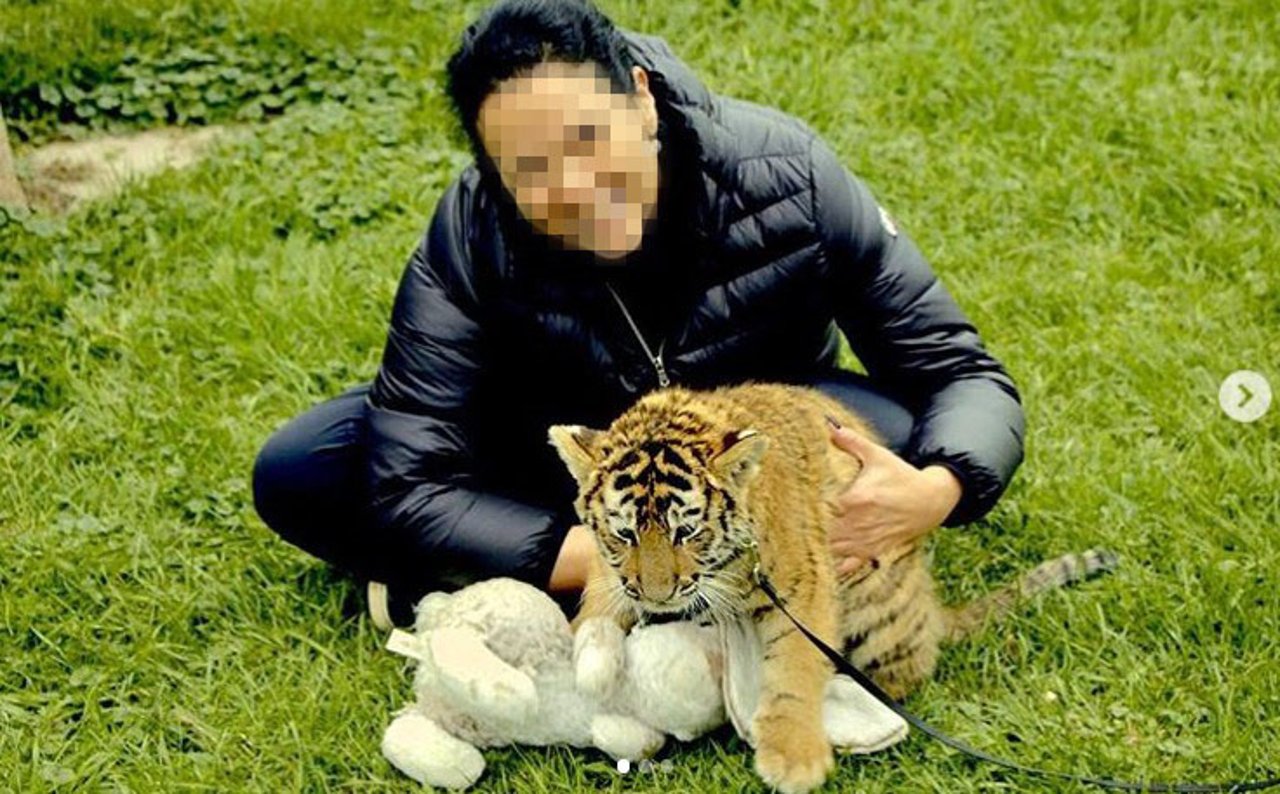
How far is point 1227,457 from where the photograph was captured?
4.25 meters

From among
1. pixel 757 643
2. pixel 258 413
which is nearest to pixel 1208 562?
pixel 757 643

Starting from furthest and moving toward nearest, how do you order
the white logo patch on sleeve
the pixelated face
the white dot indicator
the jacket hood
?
1. the white dot indicator
2. the white logo patch on sleeve
3. the jacket hood
4. the pixelated face

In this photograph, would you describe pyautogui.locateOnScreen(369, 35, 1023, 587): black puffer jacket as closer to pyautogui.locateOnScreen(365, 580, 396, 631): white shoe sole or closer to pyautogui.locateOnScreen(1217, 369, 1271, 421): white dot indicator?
pyautogui.locateOnScreen(365, 580, 396, 631): white shoe sole

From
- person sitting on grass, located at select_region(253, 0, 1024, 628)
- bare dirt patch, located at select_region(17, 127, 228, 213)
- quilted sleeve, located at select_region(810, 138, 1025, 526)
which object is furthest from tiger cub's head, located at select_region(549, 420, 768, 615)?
bare dirt patch, located at select_region(17, 127, 228, 213)

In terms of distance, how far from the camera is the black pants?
3.85 metres

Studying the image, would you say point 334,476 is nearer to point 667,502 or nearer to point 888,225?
point 667,502

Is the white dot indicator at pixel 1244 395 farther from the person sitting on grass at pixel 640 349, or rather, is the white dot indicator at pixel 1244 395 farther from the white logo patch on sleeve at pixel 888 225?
the white logo patch on sleeve at pixel 888 225

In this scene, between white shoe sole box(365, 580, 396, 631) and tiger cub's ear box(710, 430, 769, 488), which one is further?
white shoe sole box(365, 580, 396, 631)

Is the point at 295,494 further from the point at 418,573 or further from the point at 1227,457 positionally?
the point at 1227,457

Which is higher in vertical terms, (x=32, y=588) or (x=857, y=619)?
(x=857, y=619)

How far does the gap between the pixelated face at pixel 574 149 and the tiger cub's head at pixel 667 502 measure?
41cm

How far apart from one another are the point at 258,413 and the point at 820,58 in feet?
8.18

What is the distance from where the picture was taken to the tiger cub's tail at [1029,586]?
12.4 feet

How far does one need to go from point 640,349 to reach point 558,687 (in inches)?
28.8
